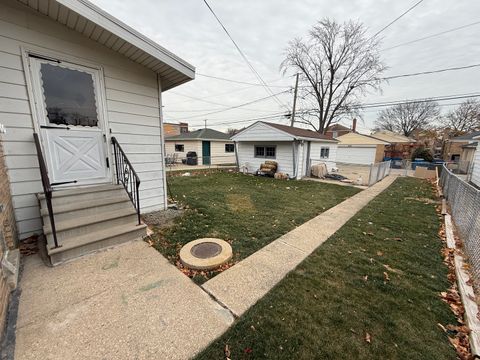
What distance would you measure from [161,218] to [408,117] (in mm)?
48630

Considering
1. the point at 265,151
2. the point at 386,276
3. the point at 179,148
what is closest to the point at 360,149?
the point at 265,151

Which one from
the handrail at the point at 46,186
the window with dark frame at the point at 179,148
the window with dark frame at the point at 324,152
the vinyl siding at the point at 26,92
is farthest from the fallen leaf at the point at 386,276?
the window with dark frame at the point at 179,148

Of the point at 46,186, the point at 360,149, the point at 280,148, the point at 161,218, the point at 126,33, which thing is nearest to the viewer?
the point at 46,186

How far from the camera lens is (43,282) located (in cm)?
236

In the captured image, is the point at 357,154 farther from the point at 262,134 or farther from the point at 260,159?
the point at 262,134

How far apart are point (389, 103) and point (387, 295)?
20.2 metres

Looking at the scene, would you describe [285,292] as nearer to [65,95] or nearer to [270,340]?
[270,340]

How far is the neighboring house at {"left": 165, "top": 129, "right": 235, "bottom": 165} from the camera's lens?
18844 millimetres

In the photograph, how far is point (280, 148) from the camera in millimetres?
11742

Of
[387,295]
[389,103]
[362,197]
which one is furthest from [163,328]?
[389,103]

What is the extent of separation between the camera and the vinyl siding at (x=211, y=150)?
18.9 meters

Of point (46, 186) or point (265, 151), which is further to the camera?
point (265, 151)

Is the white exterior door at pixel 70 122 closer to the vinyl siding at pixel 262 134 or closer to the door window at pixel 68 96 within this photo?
the door window at pixel 68 96

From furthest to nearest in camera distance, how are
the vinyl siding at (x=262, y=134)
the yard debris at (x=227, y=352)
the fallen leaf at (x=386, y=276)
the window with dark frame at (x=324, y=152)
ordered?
the window with dark frame at (x=324, y=152) → the vinyl siding at (x=262, y=134) → the fallen leaf at (x=386, y=276) → the yard debris at (x=227, y=352)
